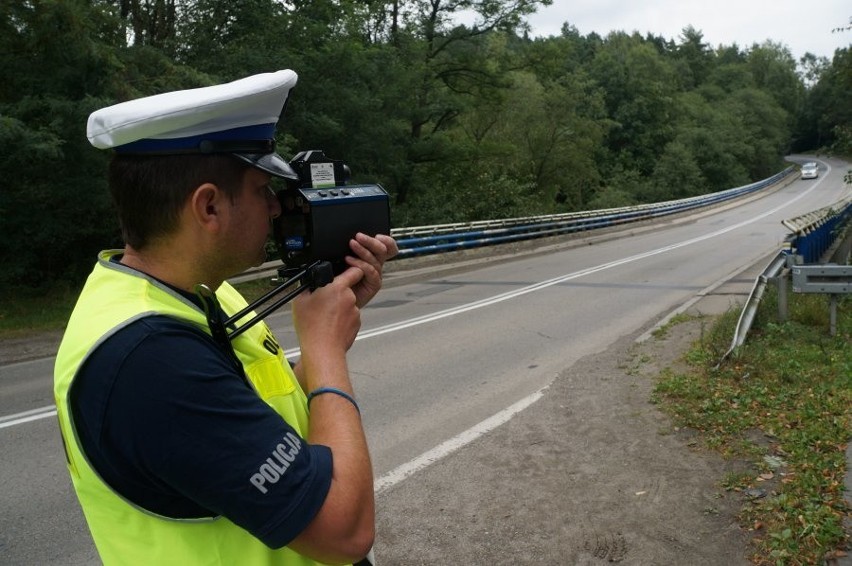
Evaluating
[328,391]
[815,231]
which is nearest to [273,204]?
[328,391]

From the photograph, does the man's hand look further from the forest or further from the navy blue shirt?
the forest

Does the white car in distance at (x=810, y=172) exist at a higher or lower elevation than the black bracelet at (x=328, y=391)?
lower

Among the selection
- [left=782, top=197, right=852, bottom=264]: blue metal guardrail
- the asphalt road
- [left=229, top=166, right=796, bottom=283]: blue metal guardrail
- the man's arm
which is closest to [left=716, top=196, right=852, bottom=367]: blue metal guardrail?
[left=782, top=197, right=852, bottom=264]: blue metal guardrail

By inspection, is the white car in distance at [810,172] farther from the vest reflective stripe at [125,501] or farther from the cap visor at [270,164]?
the vest reflective stripe at [125,501]

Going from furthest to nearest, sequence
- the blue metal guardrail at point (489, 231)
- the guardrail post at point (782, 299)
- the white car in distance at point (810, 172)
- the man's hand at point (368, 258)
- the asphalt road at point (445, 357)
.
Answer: the white car in distance at point (810, 172) < the blue metal guardrail at point (489, 231) < the guardrail post at point (782, 299) < the asphalt road at point (445, 357) < the man's hand at point (368, 258)

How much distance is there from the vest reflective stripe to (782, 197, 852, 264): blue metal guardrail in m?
11.2

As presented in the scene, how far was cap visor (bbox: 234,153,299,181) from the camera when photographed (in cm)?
130

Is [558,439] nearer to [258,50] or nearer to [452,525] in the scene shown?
[452,525]

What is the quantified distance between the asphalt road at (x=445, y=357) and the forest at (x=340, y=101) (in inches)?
181

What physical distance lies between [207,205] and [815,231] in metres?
15.1

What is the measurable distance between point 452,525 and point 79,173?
1116 cm

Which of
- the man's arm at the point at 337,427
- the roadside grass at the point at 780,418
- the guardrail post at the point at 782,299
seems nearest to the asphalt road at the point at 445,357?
the roadside grass at the point at 780,418

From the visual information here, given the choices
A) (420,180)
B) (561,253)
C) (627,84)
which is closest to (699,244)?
(561,253)

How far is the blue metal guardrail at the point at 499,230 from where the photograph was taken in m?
19.2
